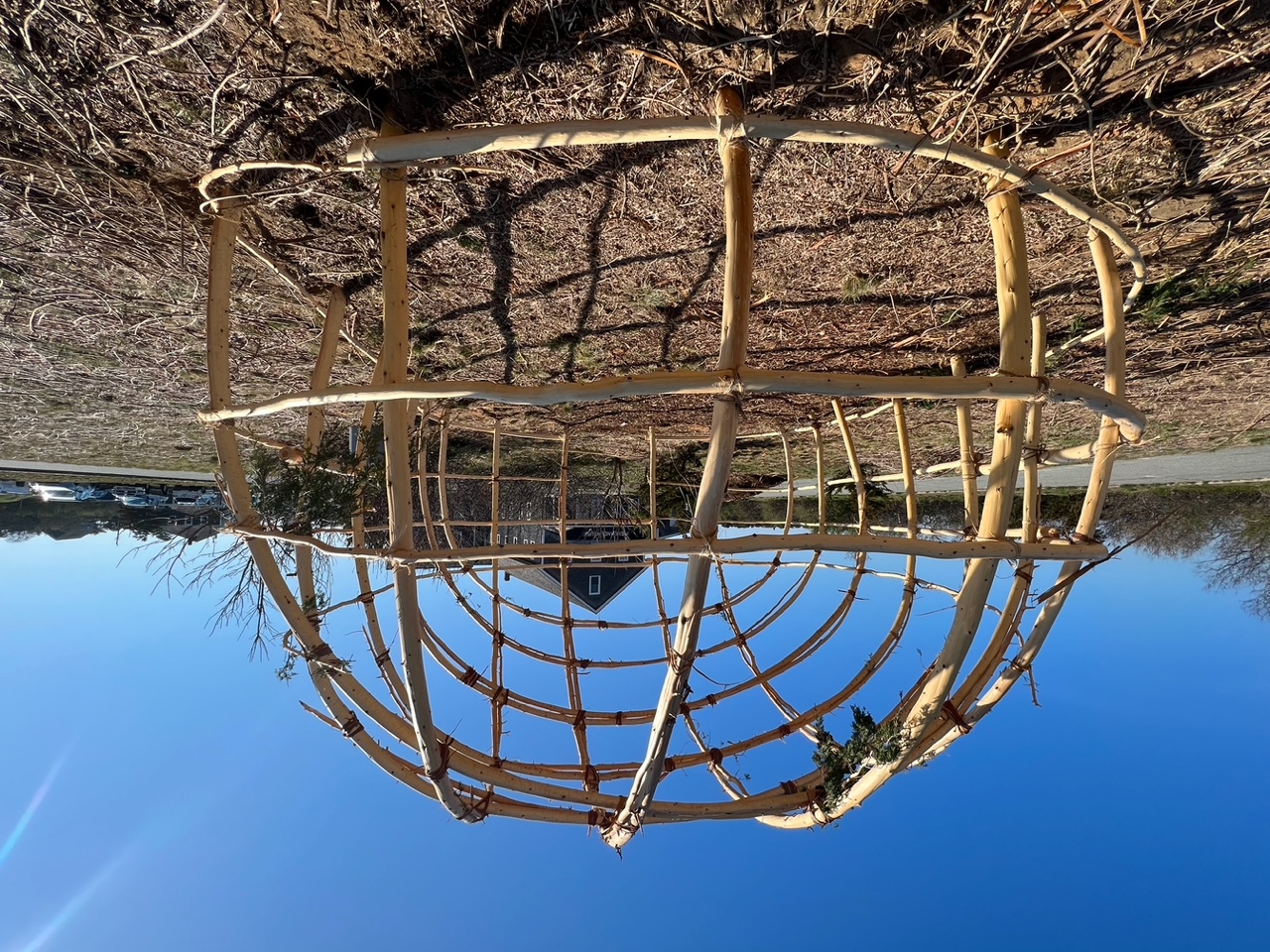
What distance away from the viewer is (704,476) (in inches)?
57.7

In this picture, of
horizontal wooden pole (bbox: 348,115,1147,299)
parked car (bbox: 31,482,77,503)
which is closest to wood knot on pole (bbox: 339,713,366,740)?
horizontal wooden pole (bbox: 348,115,1147,299)

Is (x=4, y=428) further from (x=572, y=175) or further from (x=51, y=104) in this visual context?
(x=572, y=175)

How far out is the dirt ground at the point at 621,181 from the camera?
1.58 metres

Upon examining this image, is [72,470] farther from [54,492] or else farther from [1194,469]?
[1194,469]

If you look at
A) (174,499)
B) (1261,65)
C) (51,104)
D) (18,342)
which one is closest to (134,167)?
(51,104)

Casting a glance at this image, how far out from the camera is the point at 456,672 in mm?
3451

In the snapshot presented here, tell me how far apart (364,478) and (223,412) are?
45 centimetres

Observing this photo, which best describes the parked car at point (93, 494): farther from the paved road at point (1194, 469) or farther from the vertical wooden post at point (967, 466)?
the vertical wooden post at point (967, 466)

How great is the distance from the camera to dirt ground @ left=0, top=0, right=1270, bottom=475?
158 cm

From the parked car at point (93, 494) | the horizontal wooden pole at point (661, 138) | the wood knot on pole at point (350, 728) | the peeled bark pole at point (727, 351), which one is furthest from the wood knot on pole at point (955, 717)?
the parked car at point (93, 494)

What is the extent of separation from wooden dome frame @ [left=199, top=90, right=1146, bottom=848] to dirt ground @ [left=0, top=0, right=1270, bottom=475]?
26cm

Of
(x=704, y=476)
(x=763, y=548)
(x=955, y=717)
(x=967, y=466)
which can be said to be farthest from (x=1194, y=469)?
(x=704, y=476)

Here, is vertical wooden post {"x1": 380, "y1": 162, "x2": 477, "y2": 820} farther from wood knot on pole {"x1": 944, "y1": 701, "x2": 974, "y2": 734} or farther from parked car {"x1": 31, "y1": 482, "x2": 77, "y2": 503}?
parked car {"x1": 31, "y1": 482, "x2": 77, "y2": 503}

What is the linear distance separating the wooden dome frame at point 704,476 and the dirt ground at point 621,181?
26 centimetres
